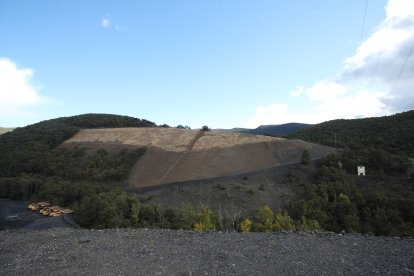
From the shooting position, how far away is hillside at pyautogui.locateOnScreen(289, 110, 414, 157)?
186 ft

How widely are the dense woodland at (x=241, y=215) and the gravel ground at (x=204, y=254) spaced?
25.1ft

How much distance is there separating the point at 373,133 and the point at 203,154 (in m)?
33.4

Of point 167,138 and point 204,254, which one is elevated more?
point 167,138

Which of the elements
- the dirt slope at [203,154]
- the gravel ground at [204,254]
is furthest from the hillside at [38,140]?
the gravel ground at [204,254]

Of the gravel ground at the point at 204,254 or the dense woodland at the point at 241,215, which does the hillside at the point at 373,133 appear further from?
the gravel ground at the point at 204,254

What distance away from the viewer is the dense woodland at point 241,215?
96.4ft

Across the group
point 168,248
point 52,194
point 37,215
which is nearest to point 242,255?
point 168,248

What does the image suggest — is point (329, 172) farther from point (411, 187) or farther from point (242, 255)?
point (242, 255)

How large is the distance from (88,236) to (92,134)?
72181 mm

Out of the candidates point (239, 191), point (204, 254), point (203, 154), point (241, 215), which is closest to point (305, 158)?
point (239, 191)

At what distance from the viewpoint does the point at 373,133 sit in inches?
2692

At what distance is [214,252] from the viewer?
8867mm

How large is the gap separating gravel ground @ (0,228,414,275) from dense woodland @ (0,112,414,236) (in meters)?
7.66

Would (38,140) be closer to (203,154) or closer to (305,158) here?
(203,154)
